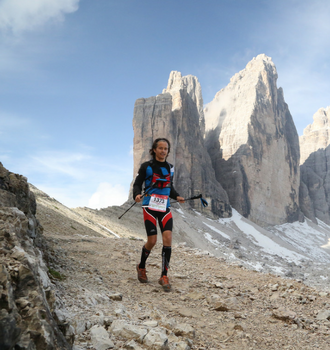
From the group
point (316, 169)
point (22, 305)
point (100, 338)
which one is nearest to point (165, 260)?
point (100, 338)

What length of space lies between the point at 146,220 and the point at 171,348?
9.52 ft

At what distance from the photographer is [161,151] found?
18.4 feet

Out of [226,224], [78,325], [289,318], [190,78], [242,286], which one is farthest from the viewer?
[190,78]

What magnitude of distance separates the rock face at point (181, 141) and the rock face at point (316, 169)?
42.1 m

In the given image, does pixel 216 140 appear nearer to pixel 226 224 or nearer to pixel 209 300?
pixel 226 224

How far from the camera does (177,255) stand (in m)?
8.70

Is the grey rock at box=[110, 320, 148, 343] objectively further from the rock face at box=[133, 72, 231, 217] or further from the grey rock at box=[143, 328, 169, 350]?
the rock face at box=[133, 72, 231, 217]

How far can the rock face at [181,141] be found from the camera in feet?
192

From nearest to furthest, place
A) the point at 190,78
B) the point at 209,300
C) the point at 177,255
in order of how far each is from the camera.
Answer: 1. the point at 209,300
2. the point at 177,255
3. the point at 190,78

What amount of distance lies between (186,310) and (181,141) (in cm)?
5969

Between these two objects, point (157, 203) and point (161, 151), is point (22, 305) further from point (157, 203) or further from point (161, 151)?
point (161, 151)

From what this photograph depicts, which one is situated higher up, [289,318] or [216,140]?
[216,140]

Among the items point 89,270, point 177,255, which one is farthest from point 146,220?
point 177,255

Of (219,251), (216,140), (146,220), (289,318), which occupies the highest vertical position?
(216,140)
